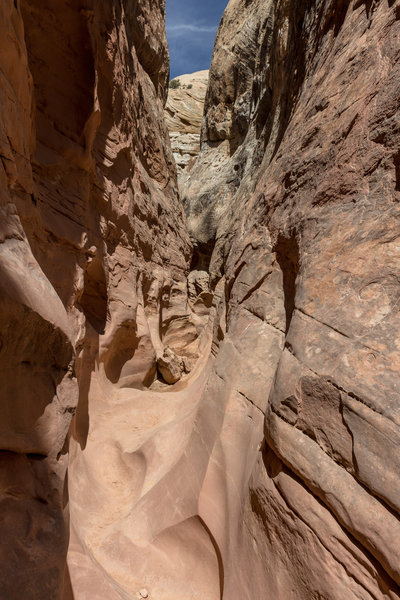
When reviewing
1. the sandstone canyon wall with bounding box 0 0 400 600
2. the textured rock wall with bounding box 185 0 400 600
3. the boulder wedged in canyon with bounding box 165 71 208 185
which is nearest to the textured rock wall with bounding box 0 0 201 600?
the sandstone canyon wall with bounding box 0 0 400 600

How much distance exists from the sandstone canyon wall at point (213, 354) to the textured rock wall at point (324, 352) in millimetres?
13

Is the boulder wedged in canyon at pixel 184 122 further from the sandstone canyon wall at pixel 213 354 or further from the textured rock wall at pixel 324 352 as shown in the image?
the textured rock wall at pixel 324 352

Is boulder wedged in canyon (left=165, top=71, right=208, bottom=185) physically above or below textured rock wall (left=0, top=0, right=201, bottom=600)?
above

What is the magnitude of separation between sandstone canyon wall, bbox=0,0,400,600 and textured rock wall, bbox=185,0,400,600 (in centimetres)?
1

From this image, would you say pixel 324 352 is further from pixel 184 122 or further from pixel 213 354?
pixel 184 122

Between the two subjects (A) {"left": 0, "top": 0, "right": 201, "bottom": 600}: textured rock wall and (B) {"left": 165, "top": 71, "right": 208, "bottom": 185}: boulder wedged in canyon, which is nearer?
(A) {"left": 0, "top": 0, "right": 201, "bottom": 600}: textured rock wall

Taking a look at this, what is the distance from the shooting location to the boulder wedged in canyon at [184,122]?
1638cm

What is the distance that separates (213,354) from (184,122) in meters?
16.5

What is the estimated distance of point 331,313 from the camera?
2.16m

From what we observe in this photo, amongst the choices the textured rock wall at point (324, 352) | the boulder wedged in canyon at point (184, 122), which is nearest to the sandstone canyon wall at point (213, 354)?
the textured rock wall at point (324, 352)

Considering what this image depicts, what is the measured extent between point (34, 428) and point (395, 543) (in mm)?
1826

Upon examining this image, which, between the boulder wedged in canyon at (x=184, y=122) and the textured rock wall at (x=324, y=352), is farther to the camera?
the boulder wedged in canyon at (x=184, y=122)

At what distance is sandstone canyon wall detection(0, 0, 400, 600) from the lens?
1.69 meters

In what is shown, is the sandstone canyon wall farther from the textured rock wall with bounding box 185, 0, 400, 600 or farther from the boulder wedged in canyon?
the boulder wedged in canyon
